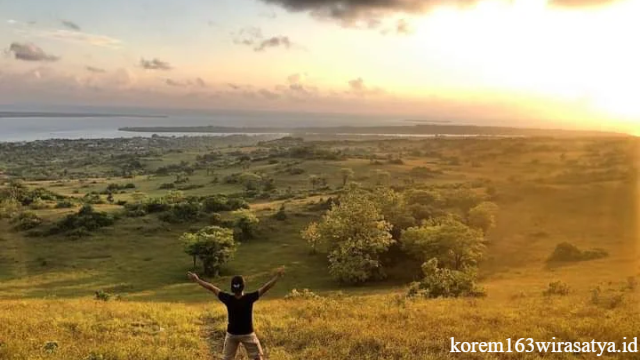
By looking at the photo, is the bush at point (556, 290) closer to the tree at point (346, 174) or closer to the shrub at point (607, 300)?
the shrub at point (607, 300)

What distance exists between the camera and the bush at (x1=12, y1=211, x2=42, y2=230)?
202 feet

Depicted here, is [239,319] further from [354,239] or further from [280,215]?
[280,215]

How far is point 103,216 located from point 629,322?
59.3 metres

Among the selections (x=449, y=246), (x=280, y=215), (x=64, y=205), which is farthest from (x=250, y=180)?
(x=449, y=246)

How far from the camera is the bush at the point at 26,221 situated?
61.5 m

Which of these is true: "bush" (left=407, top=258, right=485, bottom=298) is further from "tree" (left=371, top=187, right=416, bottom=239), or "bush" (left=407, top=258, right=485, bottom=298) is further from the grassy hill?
"tree" (left=371, top=187, right=416, bottom=239)

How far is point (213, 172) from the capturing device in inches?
5679

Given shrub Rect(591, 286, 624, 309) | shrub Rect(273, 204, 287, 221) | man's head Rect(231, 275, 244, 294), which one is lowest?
shrub Rect(273, 204, 287, 221)

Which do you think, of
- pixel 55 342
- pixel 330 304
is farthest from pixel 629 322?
pixel 55 342

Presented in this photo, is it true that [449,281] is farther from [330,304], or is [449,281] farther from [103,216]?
[103,216]

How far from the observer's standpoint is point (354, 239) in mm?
47031

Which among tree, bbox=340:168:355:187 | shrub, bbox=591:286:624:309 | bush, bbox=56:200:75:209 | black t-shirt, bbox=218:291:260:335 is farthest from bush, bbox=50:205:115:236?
tree, bbox=340:168:355:187

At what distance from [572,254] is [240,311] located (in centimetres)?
4143

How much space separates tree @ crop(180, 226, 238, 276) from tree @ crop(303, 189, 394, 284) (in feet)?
26.7
